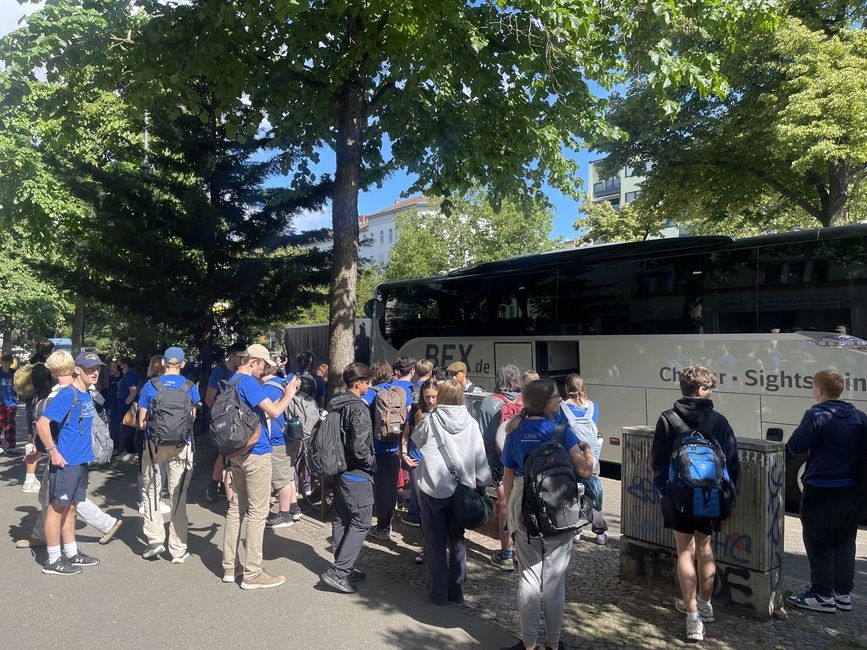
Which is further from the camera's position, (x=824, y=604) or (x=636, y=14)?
(x=636, y=14)

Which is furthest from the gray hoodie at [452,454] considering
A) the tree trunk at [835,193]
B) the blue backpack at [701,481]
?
the tree trunk at [835,193]

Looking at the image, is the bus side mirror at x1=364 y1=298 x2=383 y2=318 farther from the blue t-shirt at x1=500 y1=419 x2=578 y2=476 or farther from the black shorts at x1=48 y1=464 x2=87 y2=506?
the blue t-shirt at x1=500 y1=419 x2=578 y2=476

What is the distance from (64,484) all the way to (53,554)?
23.1 inches

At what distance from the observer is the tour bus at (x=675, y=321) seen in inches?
294

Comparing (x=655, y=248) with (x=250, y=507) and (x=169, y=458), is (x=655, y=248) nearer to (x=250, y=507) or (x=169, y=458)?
(x=250, y=507)

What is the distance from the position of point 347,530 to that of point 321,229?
23.7 feet

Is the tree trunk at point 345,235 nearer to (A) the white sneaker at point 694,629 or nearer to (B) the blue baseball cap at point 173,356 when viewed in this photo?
(B) the blue baseball cap at point 173,356

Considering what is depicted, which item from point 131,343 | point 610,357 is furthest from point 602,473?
point 131,343

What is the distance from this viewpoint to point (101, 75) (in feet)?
26.3

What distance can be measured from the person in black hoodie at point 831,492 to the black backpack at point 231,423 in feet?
13.3

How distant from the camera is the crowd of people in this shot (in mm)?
4055

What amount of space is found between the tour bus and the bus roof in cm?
2

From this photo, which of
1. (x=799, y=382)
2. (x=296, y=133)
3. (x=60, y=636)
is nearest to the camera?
(x=60, y=636)

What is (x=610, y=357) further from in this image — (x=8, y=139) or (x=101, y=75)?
(x=8, y=139)
